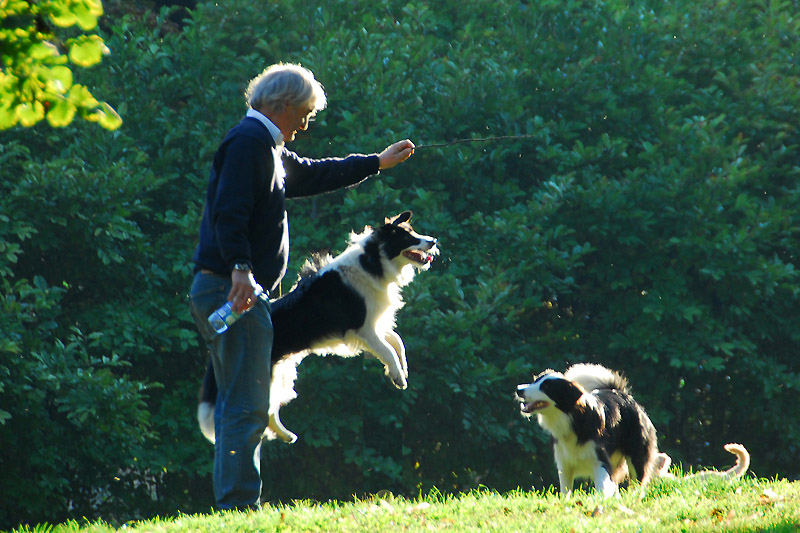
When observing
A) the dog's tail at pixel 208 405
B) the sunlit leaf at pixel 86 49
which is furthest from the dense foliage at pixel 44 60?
the dog's tail at pixel 208 405

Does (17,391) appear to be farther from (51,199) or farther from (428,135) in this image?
(428,135)

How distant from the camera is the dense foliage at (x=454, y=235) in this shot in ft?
30.5

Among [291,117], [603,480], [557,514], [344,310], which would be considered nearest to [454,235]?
[344,310]

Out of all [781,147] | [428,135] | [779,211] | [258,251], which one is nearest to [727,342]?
[779,211]

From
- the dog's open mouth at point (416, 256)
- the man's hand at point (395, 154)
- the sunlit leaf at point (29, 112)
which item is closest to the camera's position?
the sunlit leaf at point (29, 112)

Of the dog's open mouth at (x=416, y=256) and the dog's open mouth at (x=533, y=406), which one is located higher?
the dog's open mouth at (x=416, y=256)

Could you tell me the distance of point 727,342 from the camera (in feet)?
33.1

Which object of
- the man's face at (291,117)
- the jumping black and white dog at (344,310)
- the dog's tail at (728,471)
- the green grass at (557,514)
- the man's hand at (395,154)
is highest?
the man's face at (291,117)

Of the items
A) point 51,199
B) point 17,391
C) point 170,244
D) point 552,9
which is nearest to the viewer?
point 17,391

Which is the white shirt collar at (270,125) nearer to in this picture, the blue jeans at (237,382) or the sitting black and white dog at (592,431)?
the blue jeans at (237,382)

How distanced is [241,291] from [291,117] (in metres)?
1.01

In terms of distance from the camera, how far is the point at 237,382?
438cm

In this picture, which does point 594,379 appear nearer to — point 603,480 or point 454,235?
point 603,480

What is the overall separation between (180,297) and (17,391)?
1.87 meters
